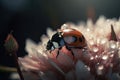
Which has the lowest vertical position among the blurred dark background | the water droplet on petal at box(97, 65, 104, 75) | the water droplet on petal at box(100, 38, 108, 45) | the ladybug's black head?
the water droplet on petal at box(97, 65, 104, 75)

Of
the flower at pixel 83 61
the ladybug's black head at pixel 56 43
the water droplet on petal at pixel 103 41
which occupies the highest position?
the ladybug's black head at pixel 56 43

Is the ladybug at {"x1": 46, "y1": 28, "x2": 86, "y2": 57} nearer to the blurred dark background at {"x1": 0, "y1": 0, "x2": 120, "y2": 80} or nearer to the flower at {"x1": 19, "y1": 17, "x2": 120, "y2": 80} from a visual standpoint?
the flower at {"x1": 19, "y1": 17, "x2": 120, "y2": 80}

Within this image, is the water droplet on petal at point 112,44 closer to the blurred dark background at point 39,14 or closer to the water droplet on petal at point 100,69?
the water droplet on petal at point 100,69

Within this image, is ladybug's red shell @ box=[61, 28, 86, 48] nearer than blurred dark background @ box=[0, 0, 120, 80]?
Yes

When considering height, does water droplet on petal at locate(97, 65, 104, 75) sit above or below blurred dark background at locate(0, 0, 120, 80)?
below

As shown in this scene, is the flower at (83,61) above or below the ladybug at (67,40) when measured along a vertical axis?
below

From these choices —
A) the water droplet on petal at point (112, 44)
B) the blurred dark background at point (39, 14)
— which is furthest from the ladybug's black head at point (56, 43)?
the blurred dark background at point (39, 14)

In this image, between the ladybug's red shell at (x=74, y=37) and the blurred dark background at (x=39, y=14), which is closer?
the ladybug's red shell at (x=74, y=37)

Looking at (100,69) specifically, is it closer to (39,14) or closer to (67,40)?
(67,40)

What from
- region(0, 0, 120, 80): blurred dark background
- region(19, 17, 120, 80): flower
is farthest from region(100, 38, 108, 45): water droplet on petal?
region(0, 0, 120, 80): blurred dark background
